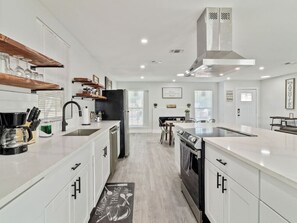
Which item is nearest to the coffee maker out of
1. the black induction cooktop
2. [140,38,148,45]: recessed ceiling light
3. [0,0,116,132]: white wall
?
[0,0,116,132]: white wall

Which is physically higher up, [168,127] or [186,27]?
[186,27]

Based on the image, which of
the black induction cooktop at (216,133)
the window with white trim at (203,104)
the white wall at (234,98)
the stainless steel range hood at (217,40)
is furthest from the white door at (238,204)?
the window with white trim at (203,104)

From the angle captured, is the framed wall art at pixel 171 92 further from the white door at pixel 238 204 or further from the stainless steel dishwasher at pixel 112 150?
the white door at pixel 238 204

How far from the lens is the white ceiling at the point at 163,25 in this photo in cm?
226

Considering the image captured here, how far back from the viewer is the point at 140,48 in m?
3.93

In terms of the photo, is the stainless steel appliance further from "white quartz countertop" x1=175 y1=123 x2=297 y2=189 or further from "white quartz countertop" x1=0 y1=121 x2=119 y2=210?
"white quartz countertop" x1=0 y1=121 x2=119 y2=210

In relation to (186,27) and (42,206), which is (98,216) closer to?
(42,206)

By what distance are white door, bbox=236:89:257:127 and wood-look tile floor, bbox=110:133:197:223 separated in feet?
18.5

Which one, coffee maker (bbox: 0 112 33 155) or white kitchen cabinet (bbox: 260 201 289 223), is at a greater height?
coffee maker (bbox: 0 112 33 155)

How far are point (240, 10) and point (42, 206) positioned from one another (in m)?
2.76

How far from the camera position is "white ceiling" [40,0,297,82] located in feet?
7.40

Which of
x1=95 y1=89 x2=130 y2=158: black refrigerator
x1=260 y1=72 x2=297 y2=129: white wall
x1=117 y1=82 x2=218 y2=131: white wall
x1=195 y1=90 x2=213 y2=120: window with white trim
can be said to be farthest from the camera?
x1=195 y1=90 x2=213 y2=120: window with white trim

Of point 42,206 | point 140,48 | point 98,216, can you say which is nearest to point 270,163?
point 42,206

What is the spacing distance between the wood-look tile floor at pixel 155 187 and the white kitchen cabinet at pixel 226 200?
1.64 ft
